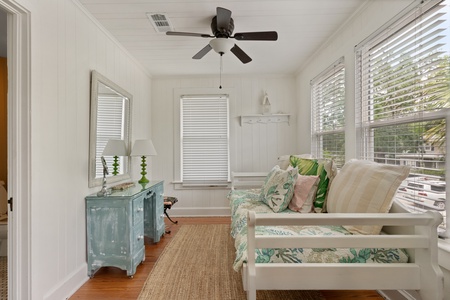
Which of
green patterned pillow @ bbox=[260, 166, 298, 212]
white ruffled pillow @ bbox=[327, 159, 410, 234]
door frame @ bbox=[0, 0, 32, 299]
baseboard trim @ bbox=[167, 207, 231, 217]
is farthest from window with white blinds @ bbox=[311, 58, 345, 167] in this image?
door frame @ bbox=[0, 0, 32, 299]

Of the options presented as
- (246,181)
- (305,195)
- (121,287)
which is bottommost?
(121,287)

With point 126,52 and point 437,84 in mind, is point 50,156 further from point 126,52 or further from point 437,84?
point 437,84

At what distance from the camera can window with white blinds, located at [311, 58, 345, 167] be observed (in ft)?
8.96

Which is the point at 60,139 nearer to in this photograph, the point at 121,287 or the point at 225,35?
the point at 121,287

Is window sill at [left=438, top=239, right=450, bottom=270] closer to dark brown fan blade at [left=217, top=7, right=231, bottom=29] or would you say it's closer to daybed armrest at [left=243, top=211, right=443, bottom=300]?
daybed armrest at [left=243, top=211, right=443, bottom=300]

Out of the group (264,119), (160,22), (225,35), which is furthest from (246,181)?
(160,22)

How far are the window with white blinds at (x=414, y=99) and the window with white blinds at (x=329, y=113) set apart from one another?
0.51 m

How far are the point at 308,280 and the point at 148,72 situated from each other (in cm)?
376

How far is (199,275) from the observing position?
7.41 feet

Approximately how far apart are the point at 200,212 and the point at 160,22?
300cm

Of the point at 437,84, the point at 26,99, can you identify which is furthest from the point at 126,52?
the point at 437,84

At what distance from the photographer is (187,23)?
2471 mm

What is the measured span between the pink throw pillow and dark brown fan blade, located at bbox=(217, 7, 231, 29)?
1.59m

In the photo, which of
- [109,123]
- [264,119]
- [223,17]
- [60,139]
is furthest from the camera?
[264,119]
